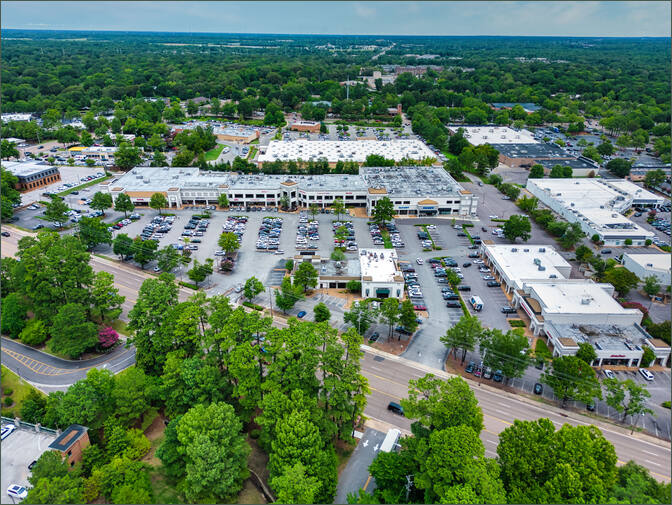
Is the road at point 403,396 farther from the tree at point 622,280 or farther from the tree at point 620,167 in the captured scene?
the tree at point 620,167

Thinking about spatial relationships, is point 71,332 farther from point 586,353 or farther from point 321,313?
point 586,353

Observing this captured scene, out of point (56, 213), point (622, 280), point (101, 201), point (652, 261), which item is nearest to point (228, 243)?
point (101, 201)

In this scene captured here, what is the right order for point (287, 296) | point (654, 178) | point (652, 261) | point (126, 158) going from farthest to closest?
1. point (126, 158)
2. point (654, 178)
3. point (652, 261)
4. point (287, 296)

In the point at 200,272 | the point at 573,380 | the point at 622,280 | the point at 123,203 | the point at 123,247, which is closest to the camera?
the point at 573,380

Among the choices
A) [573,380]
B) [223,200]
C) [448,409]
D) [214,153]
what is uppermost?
[448,409]

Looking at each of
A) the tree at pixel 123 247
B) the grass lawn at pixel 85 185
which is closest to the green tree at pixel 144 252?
the tree at pixel 123 247

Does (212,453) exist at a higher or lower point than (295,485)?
lower
